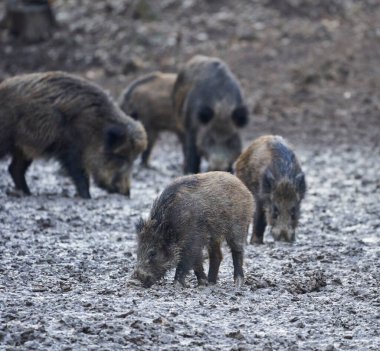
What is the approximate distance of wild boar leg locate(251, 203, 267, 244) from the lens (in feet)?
33.8

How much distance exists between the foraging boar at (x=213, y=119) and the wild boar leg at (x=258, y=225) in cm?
438

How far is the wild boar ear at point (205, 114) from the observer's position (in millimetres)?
14641

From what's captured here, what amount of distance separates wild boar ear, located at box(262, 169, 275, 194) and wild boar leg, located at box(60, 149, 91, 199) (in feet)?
9.67

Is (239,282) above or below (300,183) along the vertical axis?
below

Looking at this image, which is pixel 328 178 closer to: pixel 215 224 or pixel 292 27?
pixel 215 224

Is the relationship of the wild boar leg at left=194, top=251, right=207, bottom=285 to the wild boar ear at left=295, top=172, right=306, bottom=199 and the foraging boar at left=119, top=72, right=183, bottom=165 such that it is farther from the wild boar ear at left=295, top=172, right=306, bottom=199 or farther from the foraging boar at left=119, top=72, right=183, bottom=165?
the foraging boar at left=119, top=72, right=183, bottom=165

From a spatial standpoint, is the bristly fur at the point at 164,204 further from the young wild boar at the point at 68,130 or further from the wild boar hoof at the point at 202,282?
the young wild boar at the point at 68,130

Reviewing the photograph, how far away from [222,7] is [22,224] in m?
14.0

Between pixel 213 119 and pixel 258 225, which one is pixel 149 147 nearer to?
pixel 213 119

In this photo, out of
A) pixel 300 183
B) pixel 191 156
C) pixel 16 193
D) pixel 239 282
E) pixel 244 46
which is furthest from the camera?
pixel 244 46

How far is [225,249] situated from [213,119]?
201 inches

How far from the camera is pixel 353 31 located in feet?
73.9

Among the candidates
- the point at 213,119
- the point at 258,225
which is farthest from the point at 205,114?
the point at 258,225

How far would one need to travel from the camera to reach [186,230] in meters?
7.72
